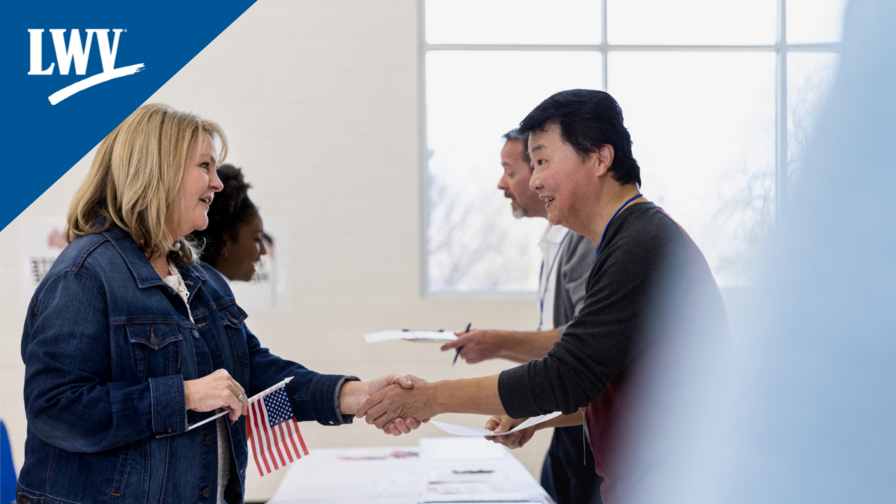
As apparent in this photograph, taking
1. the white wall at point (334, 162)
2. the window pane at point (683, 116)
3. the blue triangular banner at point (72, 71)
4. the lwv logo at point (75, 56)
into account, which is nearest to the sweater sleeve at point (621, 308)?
the white wall at point (334, 162)

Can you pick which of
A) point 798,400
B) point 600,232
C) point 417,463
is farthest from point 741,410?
point 417,463

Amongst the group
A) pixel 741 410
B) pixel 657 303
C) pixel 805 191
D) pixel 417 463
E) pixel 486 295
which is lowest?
pixel 417 463

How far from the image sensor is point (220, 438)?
163 centimetres

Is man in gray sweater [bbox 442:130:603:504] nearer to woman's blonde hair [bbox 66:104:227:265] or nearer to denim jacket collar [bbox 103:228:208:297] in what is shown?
woman's blonde hair [bbox 66:104:227:265]

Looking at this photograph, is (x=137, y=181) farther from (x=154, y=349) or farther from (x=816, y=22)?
(x=816, y=22)

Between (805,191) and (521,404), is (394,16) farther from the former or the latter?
(805,191)

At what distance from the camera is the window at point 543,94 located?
401 centimetres

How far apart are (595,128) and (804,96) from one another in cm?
138

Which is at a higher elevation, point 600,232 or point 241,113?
point 241,113

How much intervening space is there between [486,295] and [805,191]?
12.2 ft

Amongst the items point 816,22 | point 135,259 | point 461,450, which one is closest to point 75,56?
point 135,259

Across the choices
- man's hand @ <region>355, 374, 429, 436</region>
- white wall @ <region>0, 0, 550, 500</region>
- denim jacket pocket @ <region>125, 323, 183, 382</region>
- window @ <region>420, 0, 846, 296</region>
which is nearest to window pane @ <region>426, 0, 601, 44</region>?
window @ <region>420, 0, 846, 296</region>

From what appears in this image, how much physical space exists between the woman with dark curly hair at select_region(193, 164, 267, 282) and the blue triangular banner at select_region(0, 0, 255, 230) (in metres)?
1.75

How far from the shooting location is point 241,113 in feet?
12.7
